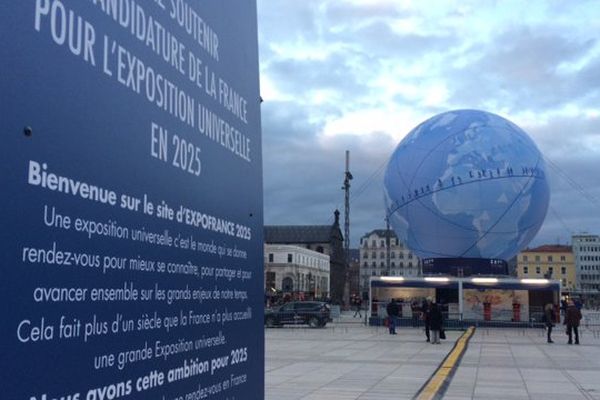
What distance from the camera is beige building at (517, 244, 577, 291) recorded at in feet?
599

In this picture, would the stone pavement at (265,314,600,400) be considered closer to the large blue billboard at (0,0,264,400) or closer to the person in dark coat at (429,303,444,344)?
the person in dark coat at (429,303,444,344)

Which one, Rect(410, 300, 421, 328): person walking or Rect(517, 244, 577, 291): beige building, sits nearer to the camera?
Rect(410, 300, 421, 328): person walking

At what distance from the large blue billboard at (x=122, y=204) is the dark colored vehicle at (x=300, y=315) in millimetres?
36764

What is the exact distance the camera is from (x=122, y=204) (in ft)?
6.33

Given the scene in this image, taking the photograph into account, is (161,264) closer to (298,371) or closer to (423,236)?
(298,371)

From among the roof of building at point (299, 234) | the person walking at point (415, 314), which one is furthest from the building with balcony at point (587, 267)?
the person walking at point (415, 314)

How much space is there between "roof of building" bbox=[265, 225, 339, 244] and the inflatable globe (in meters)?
129

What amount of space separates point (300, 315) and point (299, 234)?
134 m

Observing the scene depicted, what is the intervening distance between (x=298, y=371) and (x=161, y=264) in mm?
14868

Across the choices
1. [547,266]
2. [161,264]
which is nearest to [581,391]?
[161,264]

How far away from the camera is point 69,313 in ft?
5.44

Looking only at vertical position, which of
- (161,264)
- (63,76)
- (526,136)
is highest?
(526,136)

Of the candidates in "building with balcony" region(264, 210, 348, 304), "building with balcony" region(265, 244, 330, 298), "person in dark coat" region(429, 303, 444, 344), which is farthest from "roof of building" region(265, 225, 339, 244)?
"person in dark coat" region(429, 303, 444, 344)

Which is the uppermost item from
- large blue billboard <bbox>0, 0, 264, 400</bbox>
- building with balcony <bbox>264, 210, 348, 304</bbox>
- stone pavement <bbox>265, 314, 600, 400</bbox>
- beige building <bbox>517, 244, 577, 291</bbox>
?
building with balcony <bbox>264, 210, 348, 304</bbox>
